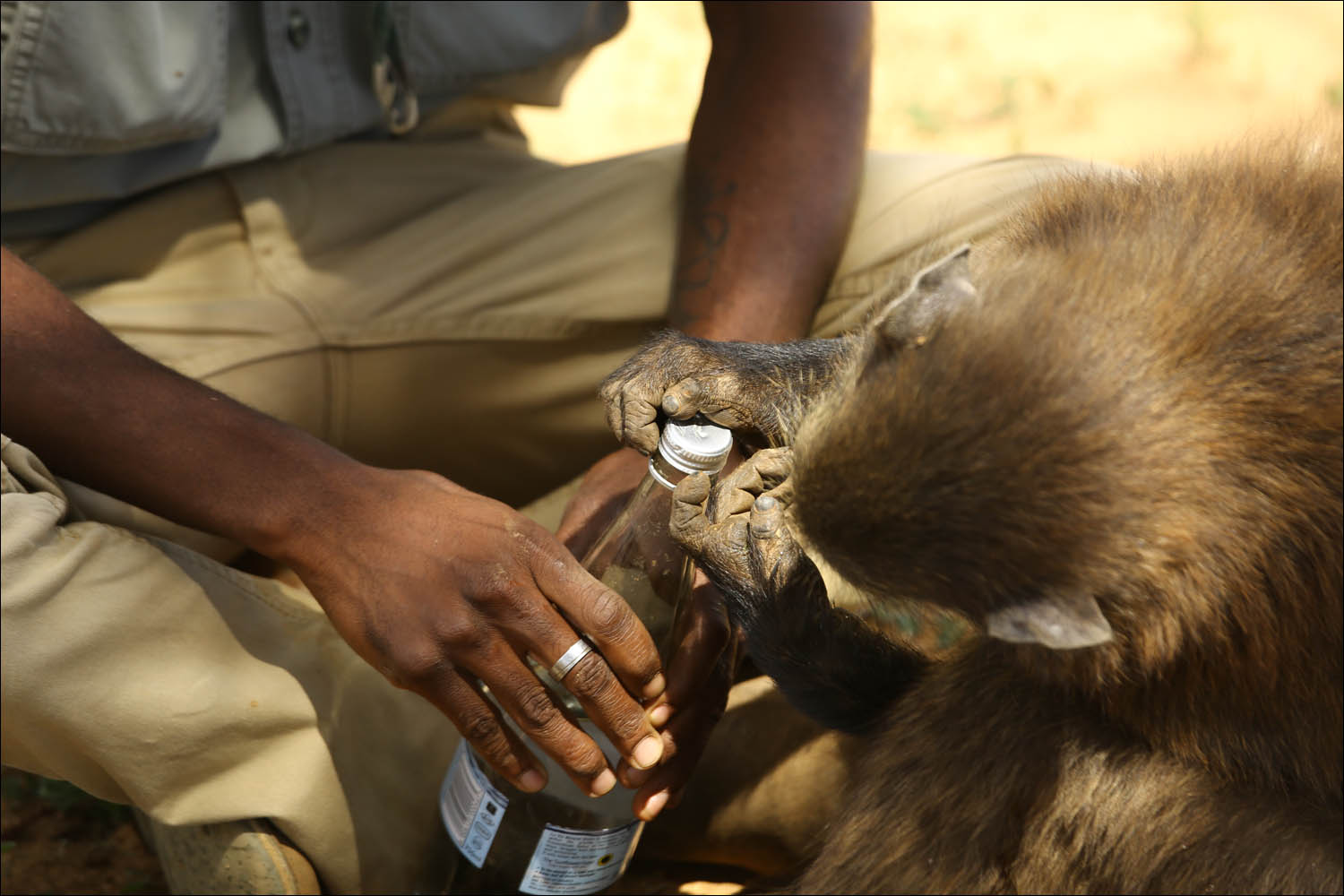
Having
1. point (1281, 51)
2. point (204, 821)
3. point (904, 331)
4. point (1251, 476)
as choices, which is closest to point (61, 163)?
point (204, 821)

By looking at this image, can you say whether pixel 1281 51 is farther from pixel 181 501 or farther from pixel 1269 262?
pixel 181 501

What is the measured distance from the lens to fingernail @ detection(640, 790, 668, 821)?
2.49 meters

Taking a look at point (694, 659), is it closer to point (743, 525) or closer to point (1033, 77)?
point (743, 525)

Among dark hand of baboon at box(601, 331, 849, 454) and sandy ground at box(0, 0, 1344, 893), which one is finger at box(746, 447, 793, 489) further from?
sandy ground at box(0, 0, 1344, 893)

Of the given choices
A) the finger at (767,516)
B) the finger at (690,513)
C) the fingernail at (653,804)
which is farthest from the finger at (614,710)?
the finger at (767,516)

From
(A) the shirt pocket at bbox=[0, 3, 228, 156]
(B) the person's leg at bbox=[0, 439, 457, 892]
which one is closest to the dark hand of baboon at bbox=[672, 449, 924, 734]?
(B) the person's leg at bbox=[0, 439, 457, 892]

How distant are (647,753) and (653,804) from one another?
0.19 metres

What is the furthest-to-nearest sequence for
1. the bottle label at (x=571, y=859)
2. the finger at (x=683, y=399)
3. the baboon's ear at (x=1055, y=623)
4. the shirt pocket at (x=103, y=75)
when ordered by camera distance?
the shirt pocket at (x=103, y=75) → the bottle label at (x=571, y=859) → the finger at (x=683, y=399) → the baboon's ear at (x=1055, y=623)

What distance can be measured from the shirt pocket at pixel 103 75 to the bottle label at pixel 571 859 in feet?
6.09

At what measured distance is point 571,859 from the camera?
8.25ft

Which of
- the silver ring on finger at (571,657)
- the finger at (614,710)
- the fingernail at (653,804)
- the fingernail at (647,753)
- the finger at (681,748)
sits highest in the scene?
the silver ring on finger at (571,657)

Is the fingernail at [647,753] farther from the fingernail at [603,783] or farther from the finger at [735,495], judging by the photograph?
the finger at [735,495]

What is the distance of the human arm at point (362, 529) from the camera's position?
2285 mm

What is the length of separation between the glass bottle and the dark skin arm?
0.87 m
